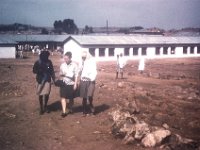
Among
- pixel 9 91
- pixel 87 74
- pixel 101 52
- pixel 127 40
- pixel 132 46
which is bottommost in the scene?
pixel 9 91

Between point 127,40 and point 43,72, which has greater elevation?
point 127,40

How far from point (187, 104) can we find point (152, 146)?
660 cm

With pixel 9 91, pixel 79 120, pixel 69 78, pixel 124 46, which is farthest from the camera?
pixel 124 46

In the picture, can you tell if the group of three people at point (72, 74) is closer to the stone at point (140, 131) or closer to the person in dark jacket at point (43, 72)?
the person in dark jacket at point (43, 72)

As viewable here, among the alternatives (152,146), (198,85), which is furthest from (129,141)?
(198,85)

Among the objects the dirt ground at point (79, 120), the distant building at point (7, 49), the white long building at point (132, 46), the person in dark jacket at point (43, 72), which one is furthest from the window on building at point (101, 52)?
the person in dark jacket at point (43, 72)

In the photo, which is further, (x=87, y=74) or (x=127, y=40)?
(x=127, y=40)

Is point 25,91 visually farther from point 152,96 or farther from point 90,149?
point 90,149

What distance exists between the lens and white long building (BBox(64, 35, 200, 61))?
40.7 meters

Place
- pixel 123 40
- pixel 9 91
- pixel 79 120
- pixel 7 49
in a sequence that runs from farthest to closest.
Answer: pixel 123 40
pixel 7 49
pixel 9 91
pixel 79 120

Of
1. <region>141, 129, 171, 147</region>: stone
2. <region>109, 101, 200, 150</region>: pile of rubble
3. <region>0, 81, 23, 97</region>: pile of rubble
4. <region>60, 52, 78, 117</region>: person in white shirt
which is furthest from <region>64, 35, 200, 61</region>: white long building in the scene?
<region>141, 129, 171, 147</region>: stone

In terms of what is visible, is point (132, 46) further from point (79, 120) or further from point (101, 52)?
point (79, 120)

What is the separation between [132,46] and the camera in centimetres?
4409

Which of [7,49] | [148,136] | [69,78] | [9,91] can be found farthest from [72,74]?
[7,49]
